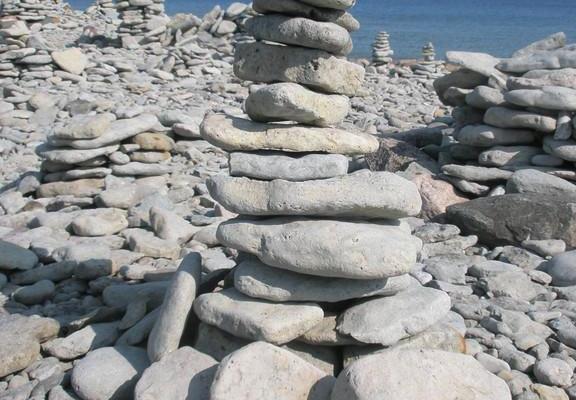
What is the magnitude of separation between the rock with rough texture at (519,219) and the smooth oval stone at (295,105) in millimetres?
3208

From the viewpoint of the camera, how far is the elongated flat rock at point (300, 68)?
4672 mm

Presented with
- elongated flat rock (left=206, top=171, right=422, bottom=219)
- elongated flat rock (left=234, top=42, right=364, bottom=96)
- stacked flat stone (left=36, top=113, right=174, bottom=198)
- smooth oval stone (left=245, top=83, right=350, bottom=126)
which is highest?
elongated flat rock (left=234, top=42, right=364, bottom=96)

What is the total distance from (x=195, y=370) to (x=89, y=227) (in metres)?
3.77

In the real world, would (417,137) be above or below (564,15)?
above

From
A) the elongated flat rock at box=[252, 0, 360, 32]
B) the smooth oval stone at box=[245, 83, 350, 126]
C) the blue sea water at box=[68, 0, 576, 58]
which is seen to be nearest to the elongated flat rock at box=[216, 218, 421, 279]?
the smooth oval stone at box=[245, 83, 350, 126]

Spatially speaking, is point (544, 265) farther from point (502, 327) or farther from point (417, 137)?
point (417, 137)

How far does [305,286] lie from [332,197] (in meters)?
0.58

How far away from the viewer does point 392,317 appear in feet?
14.1

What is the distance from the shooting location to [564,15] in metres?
78.2

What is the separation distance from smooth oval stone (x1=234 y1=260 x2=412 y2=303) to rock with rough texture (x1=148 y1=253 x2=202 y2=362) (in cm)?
34

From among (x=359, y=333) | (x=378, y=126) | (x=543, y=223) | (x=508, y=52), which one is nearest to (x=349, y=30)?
(x=359, y=333)

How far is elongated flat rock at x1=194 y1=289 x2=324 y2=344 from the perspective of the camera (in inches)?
163

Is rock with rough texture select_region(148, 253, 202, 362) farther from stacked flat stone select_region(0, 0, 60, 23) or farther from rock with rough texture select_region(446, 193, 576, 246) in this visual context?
stacked flat stone select_region(0, 0, 60, 23)

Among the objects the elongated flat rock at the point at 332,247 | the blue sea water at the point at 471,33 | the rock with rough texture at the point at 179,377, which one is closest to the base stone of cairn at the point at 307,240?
the elongated flat rock at the point at 332,247
